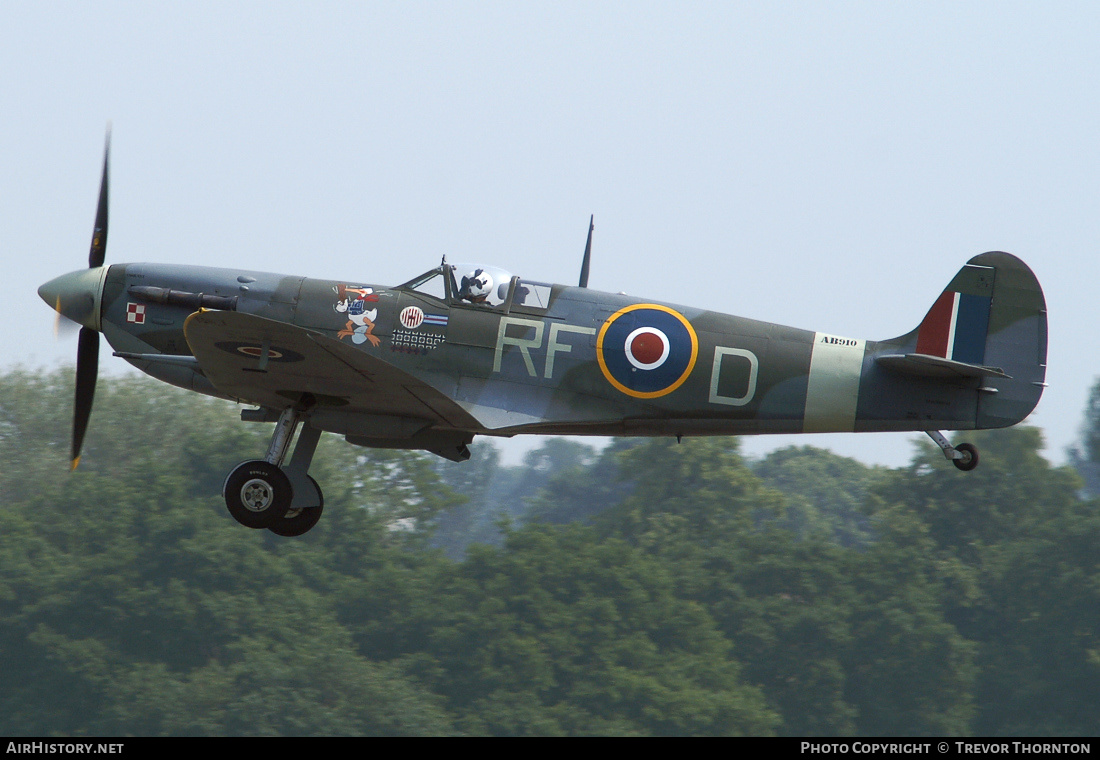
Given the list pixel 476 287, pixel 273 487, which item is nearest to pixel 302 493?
pixel 273 487

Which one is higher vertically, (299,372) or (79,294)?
(79,294)

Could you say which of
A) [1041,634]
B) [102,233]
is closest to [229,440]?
[1041,634]

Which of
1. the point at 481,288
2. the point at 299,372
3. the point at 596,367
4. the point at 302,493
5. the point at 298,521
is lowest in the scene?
the point at 298,521

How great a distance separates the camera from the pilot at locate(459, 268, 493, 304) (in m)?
10.2

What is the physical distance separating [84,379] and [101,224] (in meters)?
1.58

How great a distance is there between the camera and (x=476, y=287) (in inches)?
401

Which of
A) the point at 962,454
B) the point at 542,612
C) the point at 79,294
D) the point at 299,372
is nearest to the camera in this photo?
the point at 299,372

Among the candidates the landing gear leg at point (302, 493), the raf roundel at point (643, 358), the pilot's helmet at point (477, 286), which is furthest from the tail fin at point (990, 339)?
the landing gear leg at point (302, 493)

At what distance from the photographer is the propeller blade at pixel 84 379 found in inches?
440

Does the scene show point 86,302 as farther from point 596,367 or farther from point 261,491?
point 596,367

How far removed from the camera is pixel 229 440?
4762cm

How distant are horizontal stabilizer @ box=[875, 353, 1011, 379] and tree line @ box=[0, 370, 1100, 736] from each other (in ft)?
101

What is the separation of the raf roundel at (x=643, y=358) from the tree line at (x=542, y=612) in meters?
30.6

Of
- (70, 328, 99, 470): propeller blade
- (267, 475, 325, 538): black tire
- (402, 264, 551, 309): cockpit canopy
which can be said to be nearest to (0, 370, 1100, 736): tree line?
(70, 328, 99, 470): propeller blade
